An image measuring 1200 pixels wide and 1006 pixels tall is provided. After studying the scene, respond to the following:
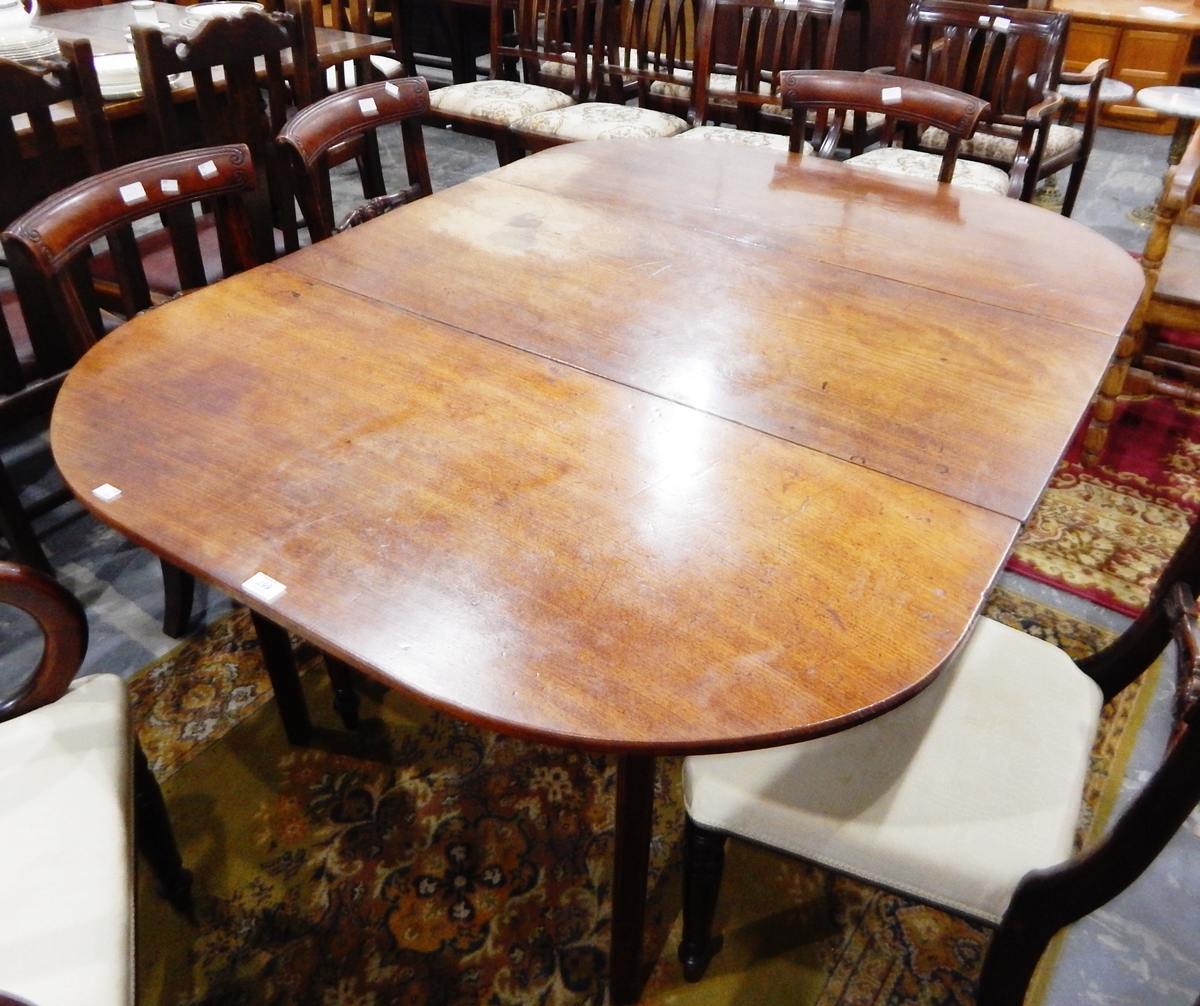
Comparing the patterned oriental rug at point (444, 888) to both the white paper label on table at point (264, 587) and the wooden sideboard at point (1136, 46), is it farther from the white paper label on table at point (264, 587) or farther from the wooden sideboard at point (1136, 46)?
the wooden sideboard at point (1136, 46)

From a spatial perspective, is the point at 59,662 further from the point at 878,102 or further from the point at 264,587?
the point at 878,102

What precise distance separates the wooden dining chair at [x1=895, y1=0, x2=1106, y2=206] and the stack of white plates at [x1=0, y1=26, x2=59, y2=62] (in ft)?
8.37

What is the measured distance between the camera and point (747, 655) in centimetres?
82

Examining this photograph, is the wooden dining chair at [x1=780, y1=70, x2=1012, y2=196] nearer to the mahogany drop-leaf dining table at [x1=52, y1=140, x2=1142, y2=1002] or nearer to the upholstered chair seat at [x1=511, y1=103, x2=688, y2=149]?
the mahogany drop-leaf dining table at [x1=52, y1=140, x2=1142, y2=1002]

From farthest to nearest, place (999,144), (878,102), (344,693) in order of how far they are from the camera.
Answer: (999,144) → (878,102) → (344,693)

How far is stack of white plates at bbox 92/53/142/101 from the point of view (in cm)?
241

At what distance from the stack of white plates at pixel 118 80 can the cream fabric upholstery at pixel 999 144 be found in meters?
2.44

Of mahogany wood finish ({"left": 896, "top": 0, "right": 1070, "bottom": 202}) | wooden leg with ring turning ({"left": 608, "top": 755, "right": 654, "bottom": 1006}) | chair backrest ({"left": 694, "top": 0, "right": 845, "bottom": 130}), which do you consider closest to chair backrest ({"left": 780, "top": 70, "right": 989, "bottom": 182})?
mahogany wood finish ({"left": 896, "top": 0, "right": 1070, "bottom": 202})

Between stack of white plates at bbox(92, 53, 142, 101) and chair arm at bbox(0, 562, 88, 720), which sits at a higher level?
stack of white plates at bbox(92, 53, 142, 101)

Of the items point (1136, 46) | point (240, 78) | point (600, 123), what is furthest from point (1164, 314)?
point (1136, 46)

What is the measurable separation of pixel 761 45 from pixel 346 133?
1.97m

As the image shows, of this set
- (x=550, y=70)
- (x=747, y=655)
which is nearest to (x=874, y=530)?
(x=747, y=655)

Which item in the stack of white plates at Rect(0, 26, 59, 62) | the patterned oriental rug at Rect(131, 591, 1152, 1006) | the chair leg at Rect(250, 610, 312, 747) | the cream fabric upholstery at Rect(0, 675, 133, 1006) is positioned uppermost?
the stack of white plates at Rect(0, 26, 59, 62)

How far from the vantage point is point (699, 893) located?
1.19 metres
